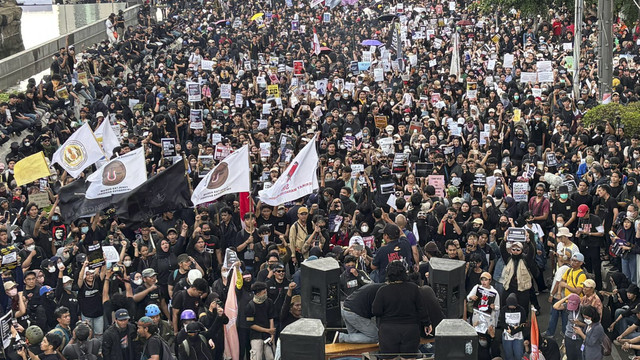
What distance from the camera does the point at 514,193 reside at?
15.8 meters

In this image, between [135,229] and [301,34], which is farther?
[301,34]

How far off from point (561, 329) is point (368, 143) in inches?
264

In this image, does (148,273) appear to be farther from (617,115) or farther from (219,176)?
(617,115)

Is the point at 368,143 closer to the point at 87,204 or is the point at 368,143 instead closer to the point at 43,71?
the point at 87,204

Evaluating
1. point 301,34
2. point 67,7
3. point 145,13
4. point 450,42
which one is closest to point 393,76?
point 450,42

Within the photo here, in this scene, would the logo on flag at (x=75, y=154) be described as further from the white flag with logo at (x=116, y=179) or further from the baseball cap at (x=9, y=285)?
the baseball cap at (x=9, y=285)

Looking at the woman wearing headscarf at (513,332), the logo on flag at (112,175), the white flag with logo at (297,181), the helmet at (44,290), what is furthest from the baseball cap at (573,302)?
the logo on flag at (112,175)

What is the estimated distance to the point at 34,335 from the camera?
38.5ft

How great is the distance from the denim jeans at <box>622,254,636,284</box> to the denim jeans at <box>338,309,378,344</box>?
5496mm

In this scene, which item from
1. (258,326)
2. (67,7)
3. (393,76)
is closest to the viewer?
(258,326)

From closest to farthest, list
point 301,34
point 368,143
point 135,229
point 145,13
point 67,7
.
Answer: point 135,229 < point 368,143 < point 301,34 < point 145,13 < point 67,7

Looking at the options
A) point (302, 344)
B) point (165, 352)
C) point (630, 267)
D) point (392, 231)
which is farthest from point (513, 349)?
point (302, 344)

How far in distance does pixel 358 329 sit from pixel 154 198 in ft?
21.9

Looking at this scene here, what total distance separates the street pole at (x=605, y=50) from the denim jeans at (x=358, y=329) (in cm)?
1416
